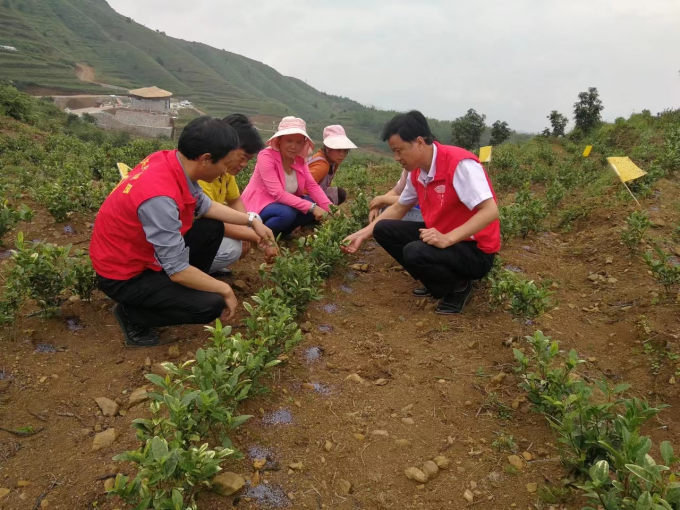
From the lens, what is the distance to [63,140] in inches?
540

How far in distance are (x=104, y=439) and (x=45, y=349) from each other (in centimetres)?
107

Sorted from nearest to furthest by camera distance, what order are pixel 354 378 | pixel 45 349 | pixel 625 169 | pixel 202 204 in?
1. pixel 354 378
2. pixel 45 349
3. pixel 202 204
4. pixel 625 169

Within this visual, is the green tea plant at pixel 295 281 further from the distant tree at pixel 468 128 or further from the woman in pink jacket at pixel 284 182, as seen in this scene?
the distant tree at pixel 468 128

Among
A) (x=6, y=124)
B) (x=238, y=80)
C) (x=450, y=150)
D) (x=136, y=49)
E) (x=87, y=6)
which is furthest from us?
(x=238, y=80)

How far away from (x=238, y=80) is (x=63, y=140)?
128187 mm

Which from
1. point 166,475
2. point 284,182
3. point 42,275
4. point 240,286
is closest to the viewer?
point 166,475

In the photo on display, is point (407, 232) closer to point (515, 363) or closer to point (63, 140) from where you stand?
point (515, 363)

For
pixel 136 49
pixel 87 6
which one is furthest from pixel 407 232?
pixel 87 6

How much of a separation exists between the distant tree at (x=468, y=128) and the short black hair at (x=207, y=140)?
1847 cm

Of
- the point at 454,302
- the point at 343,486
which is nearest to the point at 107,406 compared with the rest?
the point at 343,486

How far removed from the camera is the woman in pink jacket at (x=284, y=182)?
4.60 meters

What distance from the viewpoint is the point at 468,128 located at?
19.8 m

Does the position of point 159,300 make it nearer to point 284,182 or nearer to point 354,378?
point 354,378

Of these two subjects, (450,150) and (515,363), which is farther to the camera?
(450,150)
